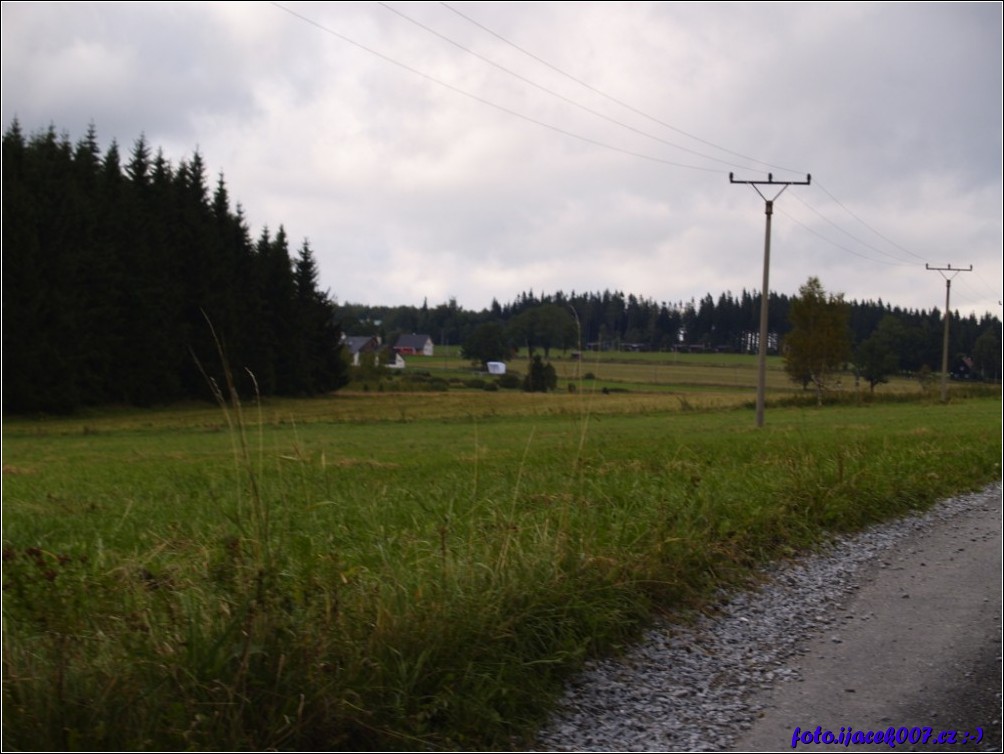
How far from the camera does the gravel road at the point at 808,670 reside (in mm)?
4148

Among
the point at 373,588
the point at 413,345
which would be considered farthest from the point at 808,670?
the point at 413,345

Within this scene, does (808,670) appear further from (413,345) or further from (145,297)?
(413,345)

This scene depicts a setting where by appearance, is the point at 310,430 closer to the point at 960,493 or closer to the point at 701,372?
the point at 960,493

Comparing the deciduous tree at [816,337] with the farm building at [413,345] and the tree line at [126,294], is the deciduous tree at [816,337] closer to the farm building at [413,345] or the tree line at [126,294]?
the farm building at [413,345]

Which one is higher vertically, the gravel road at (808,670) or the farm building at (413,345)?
the farm building at (413,345)

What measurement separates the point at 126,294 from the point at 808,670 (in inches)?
1853

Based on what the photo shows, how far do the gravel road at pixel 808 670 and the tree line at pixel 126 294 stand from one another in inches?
1326

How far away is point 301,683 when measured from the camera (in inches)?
155

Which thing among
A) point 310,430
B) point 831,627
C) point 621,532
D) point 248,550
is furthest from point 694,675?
point 310,430

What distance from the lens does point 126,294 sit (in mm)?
46688

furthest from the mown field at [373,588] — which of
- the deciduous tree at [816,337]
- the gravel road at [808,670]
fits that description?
the deciduous tree at [816,337]

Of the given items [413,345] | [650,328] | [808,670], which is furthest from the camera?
[413,345]

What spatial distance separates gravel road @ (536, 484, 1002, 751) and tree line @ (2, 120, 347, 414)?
110ft

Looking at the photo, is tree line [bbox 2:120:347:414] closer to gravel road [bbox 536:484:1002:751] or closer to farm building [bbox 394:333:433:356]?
farm building [bbox 394:333:433:356]
